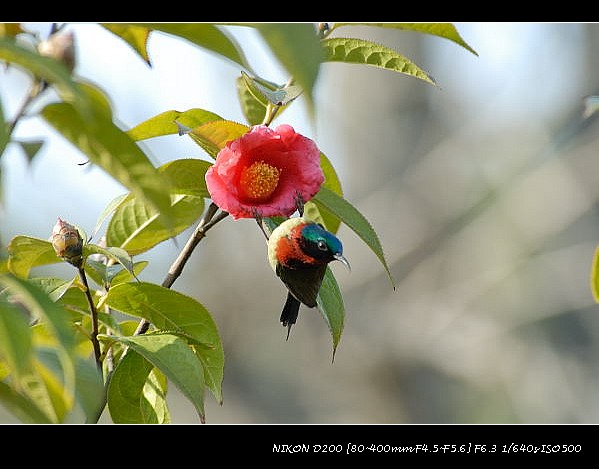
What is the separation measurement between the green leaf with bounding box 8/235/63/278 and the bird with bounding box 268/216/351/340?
318 millimetres

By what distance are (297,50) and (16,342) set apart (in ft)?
1.04

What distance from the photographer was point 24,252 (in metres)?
1.15

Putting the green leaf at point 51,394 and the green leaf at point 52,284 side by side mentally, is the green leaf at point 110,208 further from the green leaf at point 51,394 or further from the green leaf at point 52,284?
the green leaf at point 51,394

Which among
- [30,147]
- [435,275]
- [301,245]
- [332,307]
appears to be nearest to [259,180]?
[301,245]

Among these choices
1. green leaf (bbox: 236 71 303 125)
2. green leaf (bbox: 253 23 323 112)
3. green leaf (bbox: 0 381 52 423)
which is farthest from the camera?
green leaf (bbox: 236 71 303 125)

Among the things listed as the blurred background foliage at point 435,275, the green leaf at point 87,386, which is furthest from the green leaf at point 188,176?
the blurred background foliage at point 435,275

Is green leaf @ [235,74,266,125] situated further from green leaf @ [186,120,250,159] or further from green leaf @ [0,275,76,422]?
green leaf @ [0,275,76,422]

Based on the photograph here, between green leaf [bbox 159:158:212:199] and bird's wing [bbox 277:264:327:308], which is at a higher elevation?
green leaf [bbox 159:158:212:199]

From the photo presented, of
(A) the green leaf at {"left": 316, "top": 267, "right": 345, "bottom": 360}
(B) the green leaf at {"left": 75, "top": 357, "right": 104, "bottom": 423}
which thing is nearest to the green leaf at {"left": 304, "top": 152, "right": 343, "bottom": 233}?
(A) the green leaf at {"left": 316, "top": 267, "right": 345, "bottom": 360}

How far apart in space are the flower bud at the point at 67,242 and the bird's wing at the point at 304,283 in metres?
0.29

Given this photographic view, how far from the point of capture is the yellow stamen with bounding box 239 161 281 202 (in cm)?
115

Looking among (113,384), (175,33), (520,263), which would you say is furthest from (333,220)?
(520,263)

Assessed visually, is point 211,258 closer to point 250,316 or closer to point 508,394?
point 250,316
